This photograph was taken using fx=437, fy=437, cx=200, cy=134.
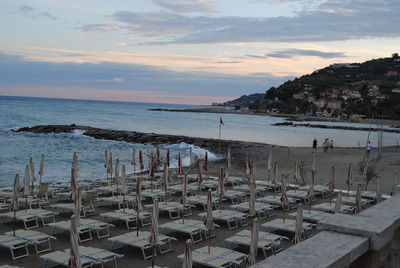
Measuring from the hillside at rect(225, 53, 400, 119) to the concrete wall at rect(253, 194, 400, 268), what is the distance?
123 m

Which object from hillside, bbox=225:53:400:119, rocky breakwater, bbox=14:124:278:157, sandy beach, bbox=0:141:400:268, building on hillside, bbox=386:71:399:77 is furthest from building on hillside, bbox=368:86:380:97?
sandy beach, bbox=0:141:400:268

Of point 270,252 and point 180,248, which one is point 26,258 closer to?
point 180,248

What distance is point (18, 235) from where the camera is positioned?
9812 millimetres

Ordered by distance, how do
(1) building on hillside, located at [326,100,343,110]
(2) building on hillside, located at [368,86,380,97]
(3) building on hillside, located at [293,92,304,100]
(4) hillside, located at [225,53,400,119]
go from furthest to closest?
(3) building on hillside, located at [293,92,304,100] < (2) building on hillside, located at [368,86,380,97] < (1) building on hillside, located at [326,100,343,110] < (4) hillside, located at [225,53,400,119]

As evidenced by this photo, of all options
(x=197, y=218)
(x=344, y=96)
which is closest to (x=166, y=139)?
(x=197, y=218)

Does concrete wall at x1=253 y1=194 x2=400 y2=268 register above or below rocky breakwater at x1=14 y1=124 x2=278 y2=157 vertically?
above

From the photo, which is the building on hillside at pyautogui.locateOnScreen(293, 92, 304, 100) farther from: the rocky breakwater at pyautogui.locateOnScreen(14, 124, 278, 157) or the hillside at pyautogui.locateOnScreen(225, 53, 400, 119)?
the rocky breakwater at pyautogui.locateOnScreen(14, 124, 278, 157)

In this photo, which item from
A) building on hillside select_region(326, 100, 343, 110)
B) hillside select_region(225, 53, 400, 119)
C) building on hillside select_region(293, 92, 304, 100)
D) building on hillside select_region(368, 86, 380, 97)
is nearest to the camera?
hillside select_region(225, 53, 400, 119)

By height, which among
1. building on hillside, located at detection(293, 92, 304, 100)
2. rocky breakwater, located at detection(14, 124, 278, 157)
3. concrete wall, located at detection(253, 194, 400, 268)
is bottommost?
rocky breakwater, located at detection(14, 124, 278, 157)

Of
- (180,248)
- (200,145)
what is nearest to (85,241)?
(180,248)

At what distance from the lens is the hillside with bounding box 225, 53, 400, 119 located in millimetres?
127031

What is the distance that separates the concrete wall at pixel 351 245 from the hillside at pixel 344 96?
12255cm

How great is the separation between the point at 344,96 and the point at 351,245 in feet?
558

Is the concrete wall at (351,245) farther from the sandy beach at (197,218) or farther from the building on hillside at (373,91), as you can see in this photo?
the building on hillside at (373,91)
